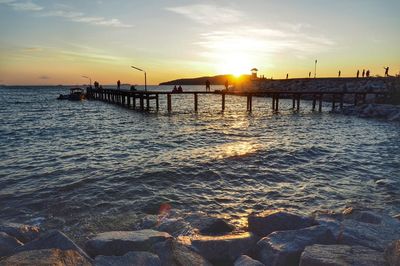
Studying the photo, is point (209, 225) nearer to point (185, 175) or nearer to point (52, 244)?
point (52, 244)

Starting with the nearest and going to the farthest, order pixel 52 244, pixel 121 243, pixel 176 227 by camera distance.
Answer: pixel 52 244, pixel 121 243, pixel 176 227

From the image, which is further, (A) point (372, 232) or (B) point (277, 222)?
(B) point (277, 222)

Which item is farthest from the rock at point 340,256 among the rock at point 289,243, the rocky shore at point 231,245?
the rock at point 289,243

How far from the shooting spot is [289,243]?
5.95 metres

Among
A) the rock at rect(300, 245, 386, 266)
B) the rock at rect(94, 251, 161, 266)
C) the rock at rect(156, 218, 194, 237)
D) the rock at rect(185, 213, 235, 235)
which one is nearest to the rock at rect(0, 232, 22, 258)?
the rock at rect(94, 251, 161, 266)

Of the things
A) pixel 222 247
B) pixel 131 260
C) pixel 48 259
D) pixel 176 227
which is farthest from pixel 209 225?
pixel 48 259

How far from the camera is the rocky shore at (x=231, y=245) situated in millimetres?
5094

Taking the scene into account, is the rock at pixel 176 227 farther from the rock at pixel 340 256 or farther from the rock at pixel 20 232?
the rock at pixel 20 232

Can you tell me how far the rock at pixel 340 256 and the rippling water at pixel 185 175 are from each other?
12.7 feet

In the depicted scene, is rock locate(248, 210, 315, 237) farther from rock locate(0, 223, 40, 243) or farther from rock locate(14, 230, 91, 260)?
rock locate(0, 223, 40, 243)

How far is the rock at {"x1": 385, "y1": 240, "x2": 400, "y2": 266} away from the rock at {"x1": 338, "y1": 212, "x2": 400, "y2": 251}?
566 millimetres

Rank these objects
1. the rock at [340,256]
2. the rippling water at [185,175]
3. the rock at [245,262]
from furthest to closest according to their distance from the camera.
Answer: the rippling water at [185,175], the rock at [245,262], the rock at [340,256]

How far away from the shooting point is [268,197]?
423 inches

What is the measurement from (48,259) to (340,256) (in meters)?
4.51
